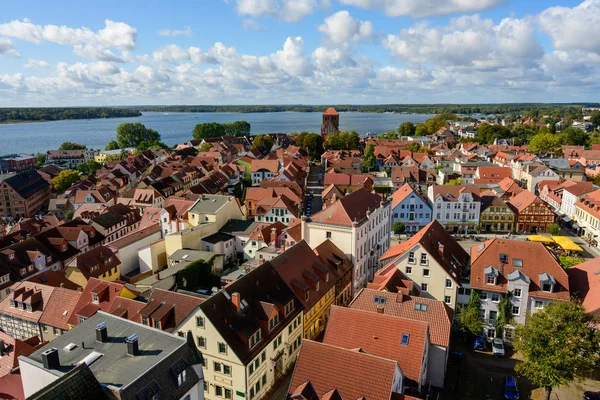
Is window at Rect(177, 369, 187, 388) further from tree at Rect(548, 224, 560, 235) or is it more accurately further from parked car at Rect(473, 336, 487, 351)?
tree at Rect(548, 224, 560, 235)

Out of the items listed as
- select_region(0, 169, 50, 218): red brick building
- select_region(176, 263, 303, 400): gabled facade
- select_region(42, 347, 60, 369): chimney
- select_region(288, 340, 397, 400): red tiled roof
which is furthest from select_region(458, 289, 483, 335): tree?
select_region(0, 169, 50, 218): red brick building

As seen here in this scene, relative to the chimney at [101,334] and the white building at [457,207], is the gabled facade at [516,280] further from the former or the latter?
the white building at [457,207]

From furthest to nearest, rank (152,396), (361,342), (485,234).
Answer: (485,234)
(361,342)
(152,396)

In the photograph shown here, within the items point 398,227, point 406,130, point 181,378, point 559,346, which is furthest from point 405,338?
point 406,130

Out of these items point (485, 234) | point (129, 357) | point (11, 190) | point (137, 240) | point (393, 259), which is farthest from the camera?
point (11, 190)

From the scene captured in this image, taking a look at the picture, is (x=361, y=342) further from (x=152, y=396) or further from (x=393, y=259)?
(x=393, y=259)

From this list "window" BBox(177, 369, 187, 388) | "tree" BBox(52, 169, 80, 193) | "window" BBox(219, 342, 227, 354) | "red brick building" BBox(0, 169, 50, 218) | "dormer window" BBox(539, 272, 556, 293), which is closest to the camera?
"window" BBox(177, 369, 187, 388)

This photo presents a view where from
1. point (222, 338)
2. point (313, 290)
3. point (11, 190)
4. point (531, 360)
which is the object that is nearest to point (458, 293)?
point (531, 360)
